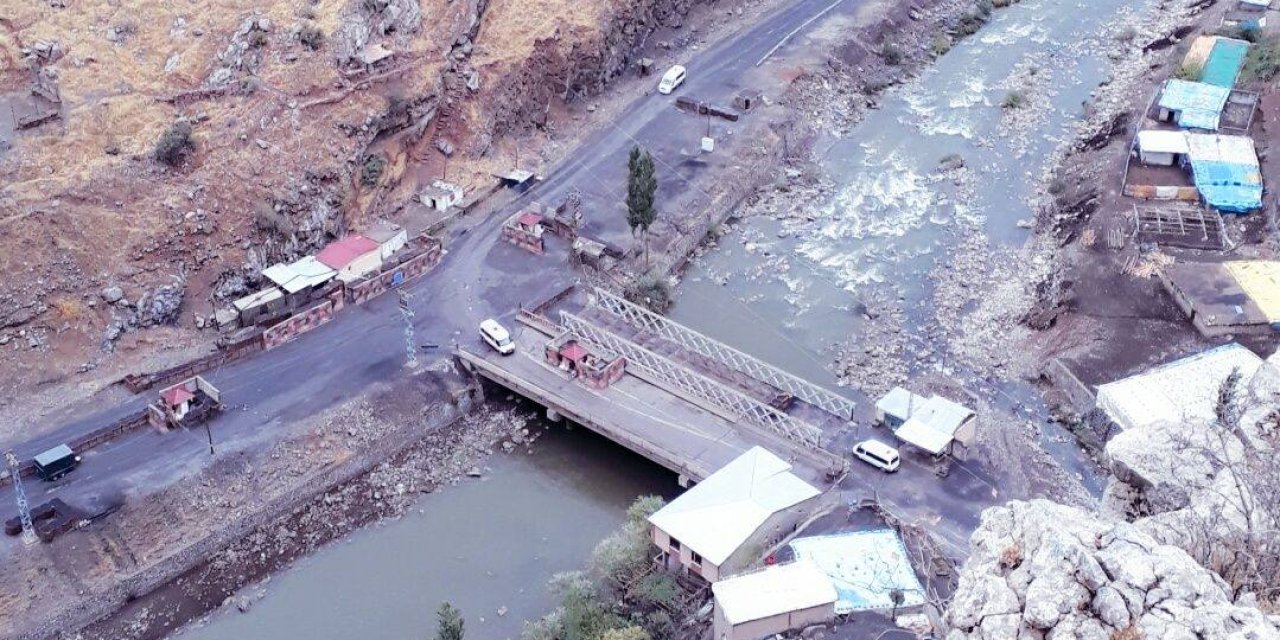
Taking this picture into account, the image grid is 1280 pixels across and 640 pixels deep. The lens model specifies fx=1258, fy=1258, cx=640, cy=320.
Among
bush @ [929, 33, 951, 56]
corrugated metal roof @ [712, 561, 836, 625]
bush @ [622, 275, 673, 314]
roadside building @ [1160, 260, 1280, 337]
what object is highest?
corrugated metal roof @ [712, 561, 836, 625]

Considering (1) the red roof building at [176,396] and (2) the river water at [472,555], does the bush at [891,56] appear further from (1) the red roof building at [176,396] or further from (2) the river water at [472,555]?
(1) the red roof building at [176,396]

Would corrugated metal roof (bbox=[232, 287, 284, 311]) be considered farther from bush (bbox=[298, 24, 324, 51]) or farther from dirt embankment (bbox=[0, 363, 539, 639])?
bush (bbox=[298, 24, 324, 51])

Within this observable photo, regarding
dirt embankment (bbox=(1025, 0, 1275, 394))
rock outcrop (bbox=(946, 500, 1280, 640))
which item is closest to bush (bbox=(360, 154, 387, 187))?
dirt embankment (bbox=(1025, 0, 1275, 394))

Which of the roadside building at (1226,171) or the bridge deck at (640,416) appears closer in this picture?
the bridge deck at (640,416)

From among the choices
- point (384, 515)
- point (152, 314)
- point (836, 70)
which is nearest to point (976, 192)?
point (836, 70)

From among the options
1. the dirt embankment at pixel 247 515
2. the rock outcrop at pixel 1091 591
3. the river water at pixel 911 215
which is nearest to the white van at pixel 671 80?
the river water at pixel 911 215

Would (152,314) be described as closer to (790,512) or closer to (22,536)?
(22,536)
